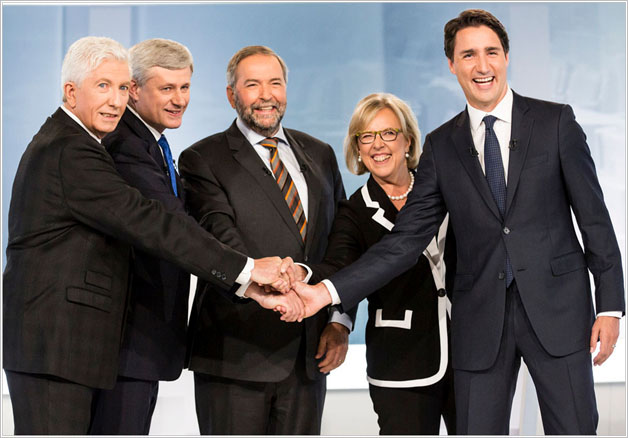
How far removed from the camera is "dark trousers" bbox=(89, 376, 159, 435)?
2510mm

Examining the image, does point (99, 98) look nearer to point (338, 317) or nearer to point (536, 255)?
point (338, 317)

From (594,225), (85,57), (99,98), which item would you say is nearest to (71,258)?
(99,98)

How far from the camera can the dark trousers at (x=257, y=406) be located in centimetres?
266

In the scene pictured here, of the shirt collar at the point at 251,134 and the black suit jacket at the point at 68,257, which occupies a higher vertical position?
the shirt collar at the point at 251,134

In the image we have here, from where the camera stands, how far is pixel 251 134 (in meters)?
2.89

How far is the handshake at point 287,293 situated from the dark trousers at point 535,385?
59 cm

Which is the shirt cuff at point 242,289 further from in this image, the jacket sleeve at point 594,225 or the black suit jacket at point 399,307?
the jacket sleeve at point 594,225

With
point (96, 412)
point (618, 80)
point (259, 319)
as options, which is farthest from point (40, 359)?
point (618, 80)

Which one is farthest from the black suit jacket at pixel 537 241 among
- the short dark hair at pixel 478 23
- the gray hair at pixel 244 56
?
the gray hair at pixel 244 56

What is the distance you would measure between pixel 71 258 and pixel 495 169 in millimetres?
1381

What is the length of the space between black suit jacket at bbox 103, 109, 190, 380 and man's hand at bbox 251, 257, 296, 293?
0.29 m

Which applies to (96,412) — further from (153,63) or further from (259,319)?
(153,63)

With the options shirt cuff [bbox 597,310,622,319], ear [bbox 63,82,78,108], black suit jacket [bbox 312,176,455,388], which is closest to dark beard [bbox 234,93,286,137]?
black suit jacket [bbox 312,176,455,388]

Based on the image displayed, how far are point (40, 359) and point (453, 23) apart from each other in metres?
1.76
